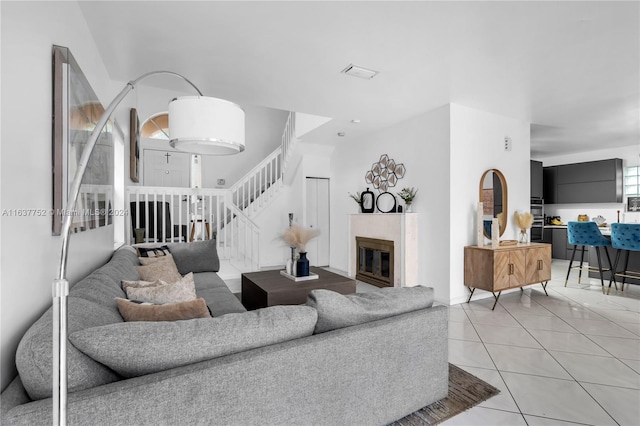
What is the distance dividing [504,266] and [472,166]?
1.34m

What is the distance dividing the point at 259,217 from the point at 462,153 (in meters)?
3.97

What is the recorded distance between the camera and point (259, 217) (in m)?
6.45

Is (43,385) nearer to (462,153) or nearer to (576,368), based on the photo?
(576,368)

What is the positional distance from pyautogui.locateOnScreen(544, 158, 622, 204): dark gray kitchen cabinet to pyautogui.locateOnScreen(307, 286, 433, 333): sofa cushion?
23.6ft

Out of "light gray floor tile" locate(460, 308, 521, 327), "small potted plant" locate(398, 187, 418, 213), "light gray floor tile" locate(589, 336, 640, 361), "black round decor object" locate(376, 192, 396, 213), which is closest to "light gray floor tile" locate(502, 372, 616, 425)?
"light gray floor tile" locate(589, 336, 640, 361)

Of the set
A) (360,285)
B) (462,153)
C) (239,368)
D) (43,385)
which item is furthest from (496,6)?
(360,285)

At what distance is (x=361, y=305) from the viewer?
1.55 meters

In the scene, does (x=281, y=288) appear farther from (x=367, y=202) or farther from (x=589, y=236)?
(x=589, y=236)

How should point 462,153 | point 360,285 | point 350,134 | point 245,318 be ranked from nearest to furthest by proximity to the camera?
1. point 245,318
2. point 462,153
3. point 360,285
4. point 350,134

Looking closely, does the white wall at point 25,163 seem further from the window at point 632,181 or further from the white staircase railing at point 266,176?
the window at point 632,181

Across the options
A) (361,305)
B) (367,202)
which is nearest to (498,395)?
(361,305)

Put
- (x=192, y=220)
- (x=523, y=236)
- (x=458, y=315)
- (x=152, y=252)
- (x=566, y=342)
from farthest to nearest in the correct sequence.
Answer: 1. (x=192, y=220)
2. (x=523, y=236)
3. (x=458, y=315)
4. (x=152, y=252)
5. (x=566, y=342)

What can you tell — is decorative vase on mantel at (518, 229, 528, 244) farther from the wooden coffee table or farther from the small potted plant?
the wooden coffee table

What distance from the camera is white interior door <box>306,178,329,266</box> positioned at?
652 cm
